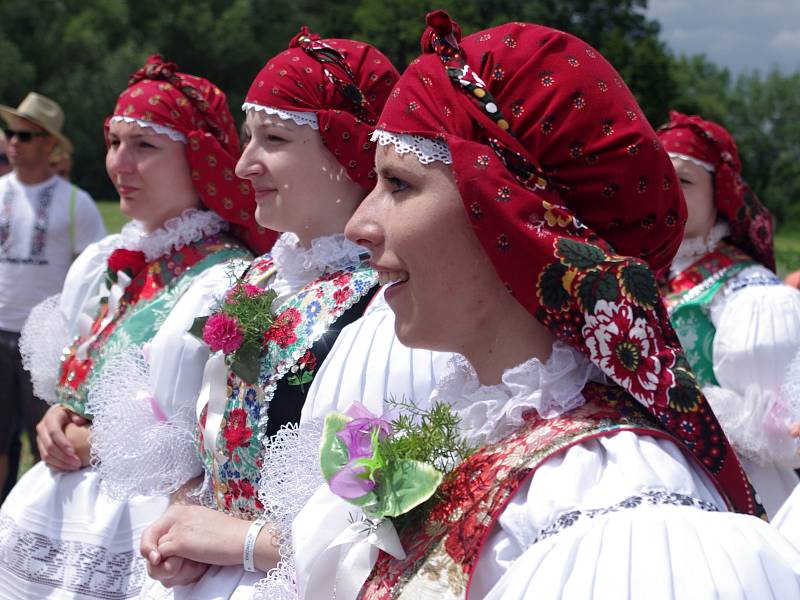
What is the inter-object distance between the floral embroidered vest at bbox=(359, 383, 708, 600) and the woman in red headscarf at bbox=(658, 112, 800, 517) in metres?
2.44

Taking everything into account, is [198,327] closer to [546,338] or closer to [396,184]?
[396,184]

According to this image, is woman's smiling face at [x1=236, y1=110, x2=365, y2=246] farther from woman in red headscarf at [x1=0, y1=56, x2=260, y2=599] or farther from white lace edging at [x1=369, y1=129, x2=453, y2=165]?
white lace edging at [x1=369, y1=129, x2=453, y2=165]

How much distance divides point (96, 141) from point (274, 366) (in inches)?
1169

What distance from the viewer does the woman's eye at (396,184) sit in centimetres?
155

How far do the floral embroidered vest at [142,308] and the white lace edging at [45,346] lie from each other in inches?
7.4

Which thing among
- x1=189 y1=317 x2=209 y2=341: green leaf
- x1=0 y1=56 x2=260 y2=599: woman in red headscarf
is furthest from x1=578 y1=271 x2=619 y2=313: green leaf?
x1=0 y1=56 x2=260 y2=599: woman in red headscarf

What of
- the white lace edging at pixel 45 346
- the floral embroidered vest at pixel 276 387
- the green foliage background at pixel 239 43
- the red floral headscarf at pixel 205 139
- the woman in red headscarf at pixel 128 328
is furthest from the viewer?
the green foliage background at pixel 239 43

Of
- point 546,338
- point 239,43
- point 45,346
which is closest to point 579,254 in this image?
point 546,338

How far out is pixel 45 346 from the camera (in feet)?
11.8

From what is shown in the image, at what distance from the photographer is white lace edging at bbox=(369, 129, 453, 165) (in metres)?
1.50

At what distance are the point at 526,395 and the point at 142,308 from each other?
2.01 m

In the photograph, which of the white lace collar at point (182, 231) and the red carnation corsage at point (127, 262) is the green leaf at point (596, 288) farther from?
the red carnation corsage at point (127, 262)

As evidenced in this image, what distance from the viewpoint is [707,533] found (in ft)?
3.94

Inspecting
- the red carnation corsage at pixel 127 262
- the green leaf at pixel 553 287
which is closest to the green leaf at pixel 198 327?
the red carnation corsage at pixel 127 262
